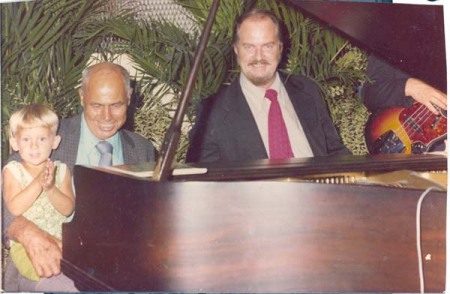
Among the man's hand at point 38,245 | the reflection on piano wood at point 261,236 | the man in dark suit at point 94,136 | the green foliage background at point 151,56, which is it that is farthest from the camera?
the green foliage background at point 151,56

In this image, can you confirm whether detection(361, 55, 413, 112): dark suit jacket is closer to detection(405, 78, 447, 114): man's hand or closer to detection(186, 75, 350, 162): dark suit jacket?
detection(405, 78, 447, 114): man's hand

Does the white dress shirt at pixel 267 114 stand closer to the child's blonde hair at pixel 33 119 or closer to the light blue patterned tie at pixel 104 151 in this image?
the light blue patterned tie at pixel 104 151

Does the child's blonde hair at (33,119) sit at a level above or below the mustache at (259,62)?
below

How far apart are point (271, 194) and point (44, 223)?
1.07m

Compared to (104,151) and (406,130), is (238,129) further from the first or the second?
(406,130)

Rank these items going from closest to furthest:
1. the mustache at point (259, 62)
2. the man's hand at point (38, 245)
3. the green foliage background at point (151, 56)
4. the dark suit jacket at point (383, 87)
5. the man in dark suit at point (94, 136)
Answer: the man's hand at point (38, 245), the man in dark suit at point (94, 136), the green foliage background at point (151, 56), the mustache at point (259, 62), the dark suit jacket at point (383, 87)

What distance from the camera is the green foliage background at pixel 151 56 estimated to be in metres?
2.46

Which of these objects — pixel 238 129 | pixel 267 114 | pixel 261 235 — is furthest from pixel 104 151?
pixel 261 235

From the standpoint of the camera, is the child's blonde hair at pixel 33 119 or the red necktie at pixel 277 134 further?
the red necktie at pixel 277 134

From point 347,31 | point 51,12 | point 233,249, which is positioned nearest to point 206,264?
point 233,249

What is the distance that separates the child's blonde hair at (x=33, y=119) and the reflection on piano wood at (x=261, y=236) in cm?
74

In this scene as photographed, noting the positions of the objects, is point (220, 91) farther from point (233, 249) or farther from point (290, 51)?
point (233, 249)

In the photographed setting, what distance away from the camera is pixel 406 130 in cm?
262

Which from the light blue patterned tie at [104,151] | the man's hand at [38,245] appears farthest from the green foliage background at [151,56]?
the man's hand at [38,245]
